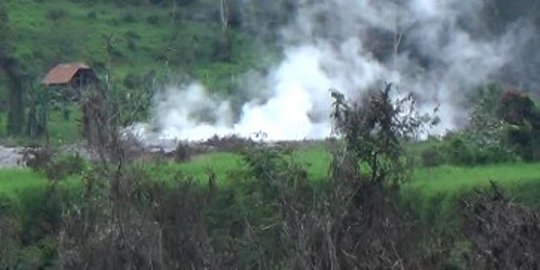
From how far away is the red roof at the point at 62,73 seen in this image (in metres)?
51.8

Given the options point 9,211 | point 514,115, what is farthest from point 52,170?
point 514,115

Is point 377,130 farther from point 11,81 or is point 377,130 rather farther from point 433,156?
point 11,81

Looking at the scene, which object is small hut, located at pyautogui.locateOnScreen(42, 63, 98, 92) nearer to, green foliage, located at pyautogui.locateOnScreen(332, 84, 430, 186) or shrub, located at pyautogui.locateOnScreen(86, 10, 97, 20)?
shrub, located at pyautogui.locateOnScreen(86, 10, 97, 20)

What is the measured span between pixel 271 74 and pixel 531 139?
821 inches

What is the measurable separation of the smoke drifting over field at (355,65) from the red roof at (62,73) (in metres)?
3.35

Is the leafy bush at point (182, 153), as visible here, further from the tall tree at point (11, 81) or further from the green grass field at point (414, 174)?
the tall tree at point (11, 81)

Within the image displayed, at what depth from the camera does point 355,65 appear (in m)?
52.6

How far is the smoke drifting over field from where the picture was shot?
49.7 meters

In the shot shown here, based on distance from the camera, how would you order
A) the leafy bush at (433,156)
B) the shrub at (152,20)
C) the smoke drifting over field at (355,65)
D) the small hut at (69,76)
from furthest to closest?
the shrub at (152,20), the small hut at (69,76), the smoke drifting over field at (355,65), the leafy bush at (433,156)

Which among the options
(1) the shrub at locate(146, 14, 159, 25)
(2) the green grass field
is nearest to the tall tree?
(1) the shrub at locate(146, 14, 159, 25)

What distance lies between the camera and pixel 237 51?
56.6 m

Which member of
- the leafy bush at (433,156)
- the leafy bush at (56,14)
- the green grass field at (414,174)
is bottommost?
the green grass field at (414,174)

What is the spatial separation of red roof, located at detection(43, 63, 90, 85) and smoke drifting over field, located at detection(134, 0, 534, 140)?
3.35 metres

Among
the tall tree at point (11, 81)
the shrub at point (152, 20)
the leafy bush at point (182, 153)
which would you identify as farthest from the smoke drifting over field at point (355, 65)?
the leafy bush at point (182, 153)
